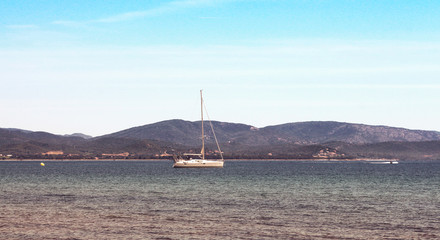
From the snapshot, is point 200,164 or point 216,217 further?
point 200,164

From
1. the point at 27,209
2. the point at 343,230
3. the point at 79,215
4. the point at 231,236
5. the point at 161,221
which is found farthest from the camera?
the point at 27,209

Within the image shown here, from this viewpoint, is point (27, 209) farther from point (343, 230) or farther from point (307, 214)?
point (343, 230)

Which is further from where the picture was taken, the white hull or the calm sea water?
the white hull

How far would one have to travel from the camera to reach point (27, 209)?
42062 millimetres

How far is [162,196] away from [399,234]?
2914 cm

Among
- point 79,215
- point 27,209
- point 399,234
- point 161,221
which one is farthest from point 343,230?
point 27,209

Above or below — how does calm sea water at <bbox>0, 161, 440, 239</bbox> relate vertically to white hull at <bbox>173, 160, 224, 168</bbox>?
below

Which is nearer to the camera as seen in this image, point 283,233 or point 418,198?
point 283,233

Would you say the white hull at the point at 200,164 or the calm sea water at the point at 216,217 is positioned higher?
the white hull at the point at 200,164

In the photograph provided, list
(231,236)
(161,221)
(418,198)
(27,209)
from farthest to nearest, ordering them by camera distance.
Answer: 1. (418,198)
2. (27,209)
3. (161,221)
4. (231,236)

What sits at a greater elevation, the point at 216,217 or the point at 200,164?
the point at 200,164

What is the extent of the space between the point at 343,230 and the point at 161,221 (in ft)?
38.4

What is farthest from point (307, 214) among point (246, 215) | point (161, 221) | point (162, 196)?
point (162, 196)

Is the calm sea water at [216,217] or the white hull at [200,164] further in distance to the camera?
the white hull at [200,164]
